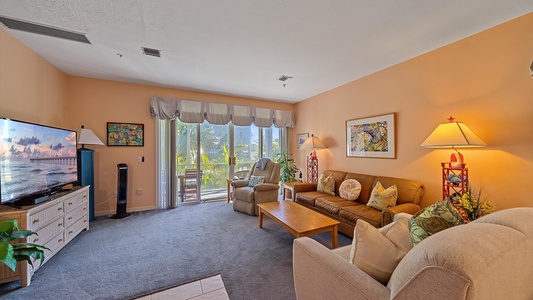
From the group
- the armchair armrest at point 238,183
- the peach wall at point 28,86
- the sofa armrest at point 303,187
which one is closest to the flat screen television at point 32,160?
the peach wall at point 28,86

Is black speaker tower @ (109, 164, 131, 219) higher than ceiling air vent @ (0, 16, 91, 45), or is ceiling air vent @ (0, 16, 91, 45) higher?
ceiling air vent @ (0, 16, 91, 45)

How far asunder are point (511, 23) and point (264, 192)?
3.78m

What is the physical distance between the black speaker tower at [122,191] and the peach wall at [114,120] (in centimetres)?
31

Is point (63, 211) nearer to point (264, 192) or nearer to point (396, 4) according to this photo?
point (264, 192)

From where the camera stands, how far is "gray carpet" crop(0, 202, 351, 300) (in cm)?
183

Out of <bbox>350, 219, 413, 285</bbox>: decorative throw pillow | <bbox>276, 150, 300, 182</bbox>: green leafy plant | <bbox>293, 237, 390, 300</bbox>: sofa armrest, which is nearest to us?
<bbox>293, 237, 390, 300</bbox>: sofa armrest

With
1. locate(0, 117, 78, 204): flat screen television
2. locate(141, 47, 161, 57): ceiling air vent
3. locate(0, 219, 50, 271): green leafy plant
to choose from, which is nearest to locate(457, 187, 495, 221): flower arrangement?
locate(0, 219, 50, 271): green leafy plant

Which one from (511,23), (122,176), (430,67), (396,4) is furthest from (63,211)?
(511,23)

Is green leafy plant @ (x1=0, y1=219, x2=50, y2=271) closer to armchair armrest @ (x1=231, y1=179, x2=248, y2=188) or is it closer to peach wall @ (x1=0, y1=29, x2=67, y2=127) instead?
peach wall @ (x1=0, y1=29, x2=67, y2=127)

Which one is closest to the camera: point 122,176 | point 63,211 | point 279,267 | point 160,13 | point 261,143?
point 160,13

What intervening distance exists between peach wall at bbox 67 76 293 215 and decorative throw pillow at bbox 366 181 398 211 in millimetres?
4117

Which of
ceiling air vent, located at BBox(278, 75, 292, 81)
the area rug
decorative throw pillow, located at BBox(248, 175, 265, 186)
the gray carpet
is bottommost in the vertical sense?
the area rug

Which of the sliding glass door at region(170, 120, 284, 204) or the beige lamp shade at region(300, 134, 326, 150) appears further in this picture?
the sliding glass door at region(170, 120, 284, 204)

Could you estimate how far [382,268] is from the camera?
1.06 meters
